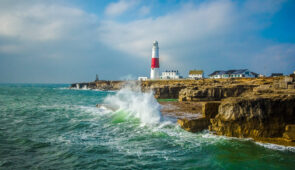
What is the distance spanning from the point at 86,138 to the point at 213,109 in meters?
7.83

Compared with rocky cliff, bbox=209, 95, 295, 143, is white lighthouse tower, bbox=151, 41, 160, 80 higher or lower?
higher

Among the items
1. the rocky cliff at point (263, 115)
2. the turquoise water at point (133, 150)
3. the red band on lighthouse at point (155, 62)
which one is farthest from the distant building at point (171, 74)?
the rocky cliff at point (263, 115)

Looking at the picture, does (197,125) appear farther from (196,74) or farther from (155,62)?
(196,74)

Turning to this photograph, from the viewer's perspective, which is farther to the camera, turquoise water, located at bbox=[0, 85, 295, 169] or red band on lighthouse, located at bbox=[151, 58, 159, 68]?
red band on lighthouse, located at bbox=[151, 58, 159, 68]

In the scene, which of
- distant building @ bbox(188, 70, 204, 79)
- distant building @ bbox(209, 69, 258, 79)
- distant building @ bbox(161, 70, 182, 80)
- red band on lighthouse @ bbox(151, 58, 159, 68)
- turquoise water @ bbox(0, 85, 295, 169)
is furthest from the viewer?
distant building @ bbox(161, 70, 182, 80)

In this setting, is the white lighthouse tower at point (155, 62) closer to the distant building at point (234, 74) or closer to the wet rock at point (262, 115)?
the distant building at point (234, 74)

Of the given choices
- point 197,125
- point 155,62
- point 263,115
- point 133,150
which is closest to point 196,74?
point 155,62

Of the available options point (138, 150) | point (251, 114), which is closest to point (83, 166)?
point (138, 150)

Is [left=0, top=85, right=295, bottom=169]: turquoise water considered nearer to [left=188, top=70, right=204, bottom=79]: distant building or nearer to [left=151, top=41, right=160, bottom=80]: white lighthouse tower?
[left=151, top=41, right=160, bottom=80]: white lighthouse tower

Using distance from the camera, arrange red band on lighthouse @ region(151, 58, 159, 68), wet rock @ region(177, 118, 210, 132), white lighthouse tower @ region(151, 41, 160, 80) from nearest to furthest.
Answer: wet rock @ region(177, 118, 210, 132) → white lighthouse tower @ region(151, 41, 160, 80) → red band on lighthouse @ region(151, 58, 159, 68)

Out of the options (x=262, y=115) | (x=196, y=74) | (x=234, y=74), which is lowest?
(x=262, y=115)

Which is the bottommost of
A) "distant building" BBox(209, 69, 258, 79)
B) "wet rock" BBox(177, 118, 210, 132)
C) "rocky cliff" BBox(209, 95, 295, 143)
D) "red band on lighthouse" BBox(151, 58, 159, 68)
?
"wet rock" BBox(177, 118, 210, 132)

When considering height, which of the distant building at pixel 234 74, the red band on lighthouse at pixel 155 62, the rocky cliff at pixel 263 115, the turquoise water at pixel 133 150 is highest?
the red band on lighthouse at pixel 155 62

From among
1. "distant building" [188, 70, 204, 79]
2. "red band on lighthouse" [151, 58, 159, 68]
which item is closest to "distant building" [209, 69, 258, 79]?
"distant building" [188, 70, 204, 79]
